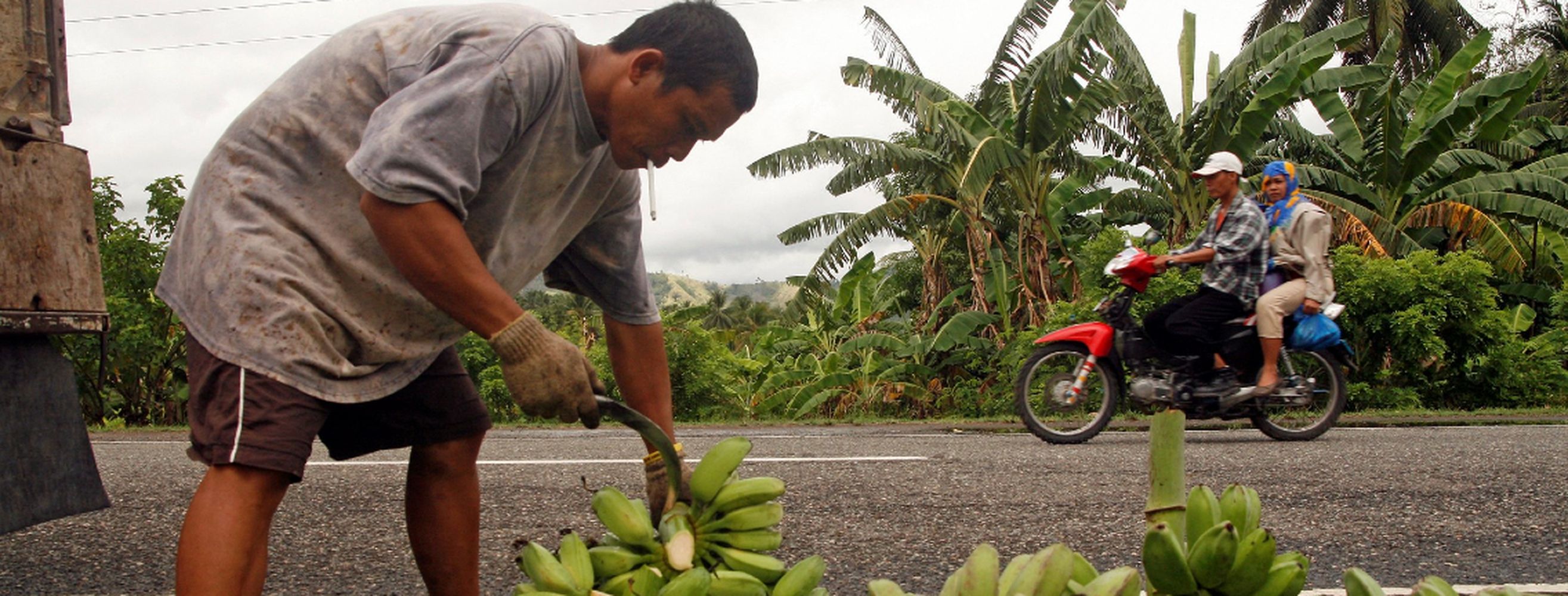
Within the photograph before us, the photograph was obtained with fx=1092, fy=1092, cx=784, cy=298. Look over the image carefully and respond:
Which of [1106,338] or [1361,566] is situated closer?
[1361,566]

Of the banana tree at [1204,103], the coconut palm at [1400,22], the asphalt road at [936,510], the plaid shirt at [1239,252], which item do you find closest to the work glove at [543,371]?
the asphalt road at [936,510]

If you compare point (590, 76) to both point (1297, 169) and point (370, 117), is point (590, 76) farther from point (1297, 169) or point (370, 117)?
point (1297, 169)

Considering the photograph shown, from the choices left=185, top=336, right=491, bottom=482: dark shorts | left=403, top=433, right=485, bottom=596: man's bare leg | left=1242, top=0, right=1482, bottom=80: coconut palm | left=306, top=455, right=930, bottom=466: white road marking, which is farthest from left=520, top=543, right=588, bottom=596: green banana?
left=1242, top=0, right=1482, bottom=80: coconut palm

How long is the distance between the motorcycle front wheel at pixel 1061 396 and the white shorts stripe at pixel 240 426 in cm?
521

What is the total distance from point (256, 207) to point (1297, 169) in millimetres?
13096

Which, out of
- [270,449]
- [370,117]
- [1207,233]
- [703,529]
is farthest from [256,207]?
[1207,233]

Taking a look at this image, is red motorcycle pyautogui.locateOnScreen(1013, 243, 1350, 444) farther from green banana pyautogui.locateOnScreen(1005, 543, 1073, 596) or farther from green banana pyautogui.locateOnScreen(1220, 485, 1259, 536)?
green banana pyautogui.locateOnScreen(1005, 543, 1073, 596)

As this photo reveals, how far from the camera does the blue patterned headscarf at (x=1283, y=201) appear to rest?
6.03 meters

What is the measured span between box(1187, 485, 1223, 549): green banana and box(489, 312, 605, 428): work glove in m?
0.80

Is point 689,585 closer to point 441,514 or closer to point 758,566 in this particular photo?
point 758,566

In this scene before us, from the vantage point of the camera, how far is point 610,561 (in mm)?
953

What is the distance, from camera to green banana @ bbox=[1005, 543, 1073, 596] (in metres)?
0.77

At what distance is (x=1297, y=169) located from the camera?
1273 centimetres

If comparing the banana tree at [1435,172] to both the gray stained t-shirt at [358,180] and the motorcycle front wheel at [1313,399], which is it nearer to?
the motorcycle front wheel at [1313,399]
